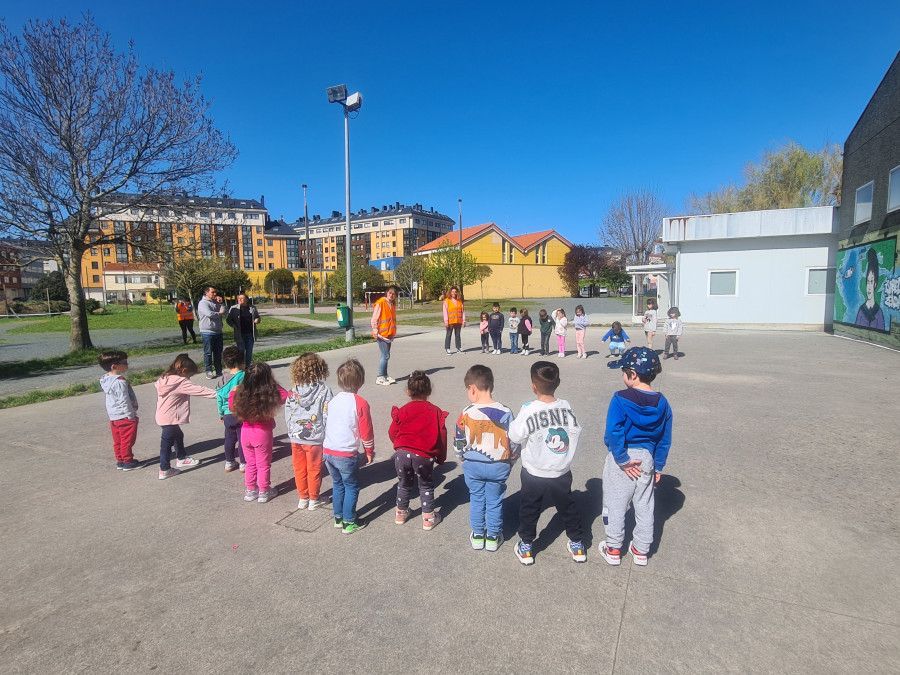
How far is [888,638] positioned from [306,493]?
12.1 ft

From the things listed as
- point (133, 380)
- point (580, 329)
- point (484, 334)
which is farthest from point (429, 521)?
point (484, 334)

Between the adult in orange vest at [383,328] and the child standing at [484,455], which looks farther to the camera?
the adult in orange vest at [383,328]

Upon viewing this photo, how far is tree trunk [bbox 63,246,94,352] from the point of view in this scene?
13461mm

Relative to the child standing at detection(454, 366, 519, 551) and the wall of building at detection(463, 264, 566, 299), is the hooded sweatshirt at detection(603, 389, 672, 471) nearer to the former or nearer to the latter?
the child standing at detection(454, 366, 519, 551)

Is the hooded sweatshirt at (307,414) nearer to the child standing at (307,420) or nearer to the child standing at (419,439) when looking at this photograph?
the child standing at (307,420)

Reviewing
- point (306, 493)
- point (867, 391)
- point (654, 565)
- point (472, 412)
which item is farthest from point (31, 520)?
point (867, 391)

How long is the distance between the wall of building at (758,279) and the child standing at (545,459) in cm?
1923

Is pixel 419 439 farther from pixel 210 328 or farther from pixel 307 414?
pixel 210 328

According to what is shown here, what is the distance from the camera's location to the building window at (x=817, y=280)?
17.9 metres

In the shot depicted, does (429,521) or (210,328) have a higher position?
(210,328)

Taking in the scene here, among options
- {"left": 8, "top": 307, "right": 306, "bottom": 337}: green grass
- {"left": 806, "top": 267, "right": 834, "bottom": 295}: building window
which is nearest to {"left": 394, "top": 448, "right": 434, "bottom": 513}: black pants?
{"left": 8, "top": 307, "right": 306, "bottom": 337}: green grass

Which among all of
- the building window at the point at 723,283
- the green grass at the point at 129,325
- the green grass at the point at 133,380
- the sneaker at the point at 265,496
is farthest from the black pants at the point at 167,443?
the building window at the point at 723,283

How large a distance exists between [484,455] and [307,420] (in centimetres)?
149

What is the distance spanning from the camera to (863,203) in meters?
14.9
